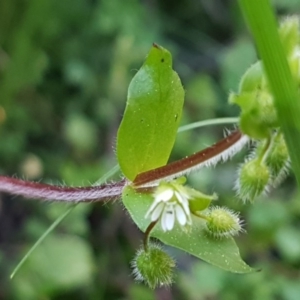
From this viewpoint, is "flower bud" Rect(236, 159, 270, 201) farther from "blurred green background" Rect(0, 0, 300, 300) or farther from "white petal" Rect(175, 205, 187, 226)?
"blurred green background" Rect(0, 0, 300, 300)

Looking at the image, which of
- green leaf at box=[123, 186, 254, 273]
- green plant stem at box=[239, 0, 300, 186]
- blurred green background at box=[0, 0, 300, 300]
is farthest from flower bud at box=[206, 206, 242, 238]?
blurred green background at box=[0, 0, 300, 300]

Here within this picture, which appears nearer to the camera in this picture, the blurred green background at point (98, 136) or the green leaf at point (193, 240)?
the green leaf at point (193, 240)

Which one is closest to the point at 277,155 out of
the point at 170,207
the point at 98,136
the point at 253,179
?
the point at 253,179

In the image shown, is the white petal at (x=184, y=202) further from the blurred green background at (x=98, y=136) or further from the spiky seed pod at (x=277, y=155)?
the blurred green background at (x=98, y=136)

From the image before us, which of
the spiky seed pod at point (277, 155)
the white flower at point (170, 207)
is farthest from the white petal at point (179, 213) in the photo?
the spiky seed pod at point (277, 155)

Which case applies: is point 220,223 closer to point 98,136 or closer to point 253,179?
point 253,179

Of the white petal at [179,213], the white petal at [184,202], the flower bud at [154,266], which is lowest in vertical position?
the flower bud at [154,266]

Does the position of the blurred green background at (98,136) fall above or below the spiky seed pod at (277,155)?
below
